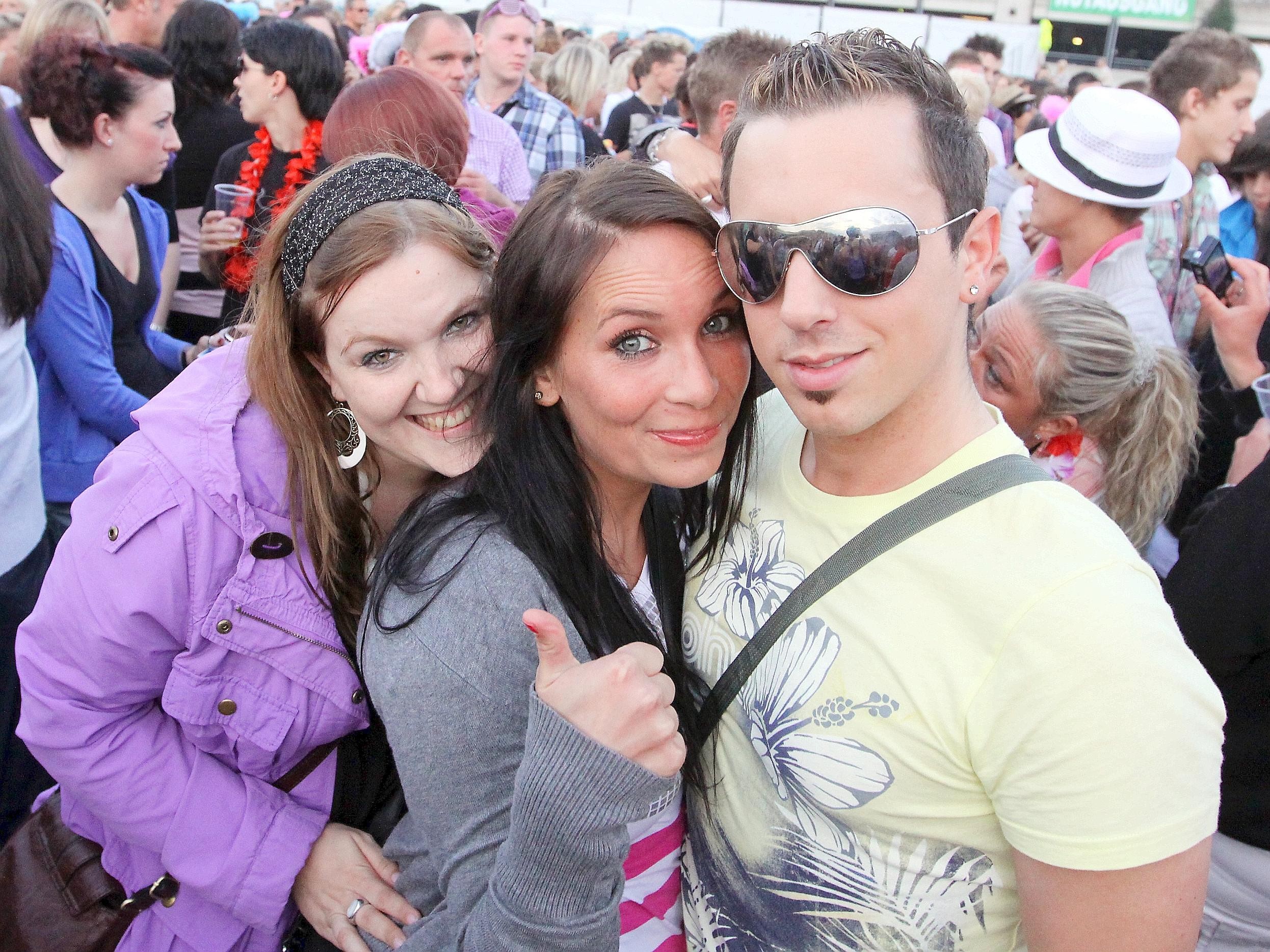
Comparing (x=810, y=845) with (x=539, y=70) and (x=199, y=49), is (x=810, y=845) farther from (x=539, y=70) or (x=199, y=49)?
(x=539, y=70)

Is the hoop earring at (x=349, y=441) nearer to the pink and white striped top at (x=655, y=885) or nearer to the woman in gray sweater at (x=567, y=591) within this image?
the woman in gray sweater at (x=567, y=591)

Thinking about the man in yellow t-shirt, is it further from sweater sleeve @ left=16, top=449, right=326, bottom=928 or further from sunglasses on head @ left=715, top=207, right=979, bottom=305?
sweater sleeve @ left=16, top=449, right=326, bottom=928

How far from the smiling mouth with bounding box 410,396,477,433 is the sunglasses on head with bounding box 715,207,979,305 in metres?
0.69

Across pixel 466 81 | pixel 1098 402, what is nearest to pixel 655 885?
pixel 1098 402

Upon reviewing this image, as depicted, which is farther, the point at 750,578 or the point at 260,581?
the point at 260,581

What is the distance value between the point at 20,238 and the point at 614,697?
2342 mm

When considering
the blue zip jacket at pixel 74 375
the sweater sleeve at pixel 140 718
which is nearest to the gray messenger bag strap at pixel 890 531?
the sweater sleeve at pixel 140 718

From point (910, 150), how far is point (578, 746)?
0.98 m

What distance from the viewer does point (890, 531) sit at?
142cm

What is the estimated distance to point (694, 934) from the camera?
5.63 ft

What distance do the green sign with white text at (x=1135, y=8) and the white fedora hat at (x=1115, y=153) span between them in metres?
35.0

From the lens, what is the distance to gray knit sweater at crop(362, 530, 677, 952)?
1271 mm

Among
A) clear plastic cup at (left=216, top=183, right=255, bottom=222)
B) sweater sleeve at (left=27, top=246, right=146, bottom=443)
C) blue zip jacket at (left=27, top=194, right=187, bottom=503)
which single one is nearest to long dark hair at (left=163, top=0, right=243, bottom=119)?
clear plastic cup at (left=216, top=183, right=255, bottom=222)

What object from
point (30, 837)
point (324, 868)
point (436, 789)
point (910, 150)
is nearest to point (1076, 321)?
point (910, 150)
